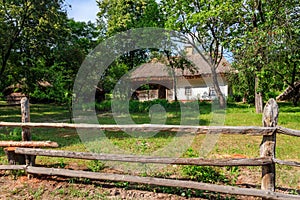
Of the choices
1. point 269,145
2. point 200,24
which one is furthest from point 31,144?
point 200,24

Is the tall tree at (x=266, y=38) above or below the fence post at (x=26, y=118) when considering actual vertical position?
above

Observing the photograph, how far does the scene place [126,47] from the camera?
715 inches

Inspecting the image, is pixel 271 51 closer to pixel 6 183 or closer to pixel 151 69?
pixel 6 183

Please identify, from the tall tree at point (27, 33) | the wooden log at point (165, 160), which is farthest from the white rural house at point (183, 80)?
the wooden log at point (165, 160)

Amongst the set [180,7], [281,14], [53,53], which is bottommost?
[53,53]

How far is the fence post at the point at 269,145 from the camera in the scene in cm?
341

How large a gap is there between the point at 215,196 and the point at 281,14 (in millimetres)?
9275

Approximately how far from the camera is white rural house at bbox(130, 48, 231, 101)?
902 inches

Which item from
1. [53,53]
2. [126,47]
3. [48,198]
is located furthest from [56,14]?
[48,198]

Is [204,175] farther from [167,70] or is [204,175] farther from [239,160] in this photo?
[167,70]

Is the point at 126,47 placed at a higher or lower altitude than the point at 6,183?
higher

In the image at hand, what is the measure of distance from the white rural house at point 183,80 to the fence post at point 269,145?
1843cm

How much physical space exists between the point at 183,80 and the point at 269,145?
22.0 metres

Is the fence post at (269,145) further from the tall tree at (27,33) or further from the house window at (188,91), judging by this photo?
the house window at (188,91)
